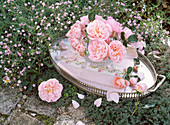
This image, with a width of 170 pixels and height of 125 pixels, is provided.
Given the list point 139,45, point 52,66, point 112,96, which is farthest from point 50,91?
point 139,45

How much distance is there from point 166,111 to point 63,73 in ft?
3.64

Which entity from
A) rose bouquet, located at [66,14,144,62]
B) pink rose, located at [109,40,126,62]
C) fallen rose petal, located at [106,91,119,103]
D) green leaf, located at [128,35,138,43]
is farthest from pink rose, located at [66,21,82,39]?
fallen rose petal, located at [106,91,119,103]

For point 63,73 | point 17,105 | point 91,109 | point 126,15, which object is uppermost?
point 126,15

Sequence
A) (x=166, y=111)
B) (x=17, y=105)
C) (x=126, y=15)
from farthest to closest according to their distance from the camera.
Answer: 1. (x=126, y=15)
2. (x=17, y=105)
3. (x=166, y=111)

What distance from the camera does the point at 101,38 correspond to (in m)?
1.90

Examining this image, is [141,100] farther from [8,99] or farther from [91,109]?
[8,99]

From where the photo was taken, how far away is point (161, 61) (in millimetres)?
2500

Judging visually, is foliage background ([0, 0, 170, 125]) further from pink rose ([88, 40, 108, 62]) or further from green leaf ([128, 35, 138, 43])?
green leaf ([128, 35, 138, 43])

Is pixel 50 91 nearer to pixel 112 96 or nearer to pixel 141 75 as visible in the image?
pixel 112 96

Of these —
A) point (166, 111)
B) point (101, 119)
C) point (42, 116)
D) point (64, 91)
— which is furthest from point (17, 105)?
point (166, 111)

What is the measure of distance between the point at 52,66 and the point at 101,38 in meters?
0.82

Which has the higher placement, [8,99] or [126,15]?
[126,15]

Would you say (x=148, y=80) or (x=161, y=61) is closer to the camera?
(x=148, y=80)

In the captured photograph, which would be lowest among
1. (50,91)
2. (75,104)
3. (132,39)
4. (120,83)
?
(75,104)
